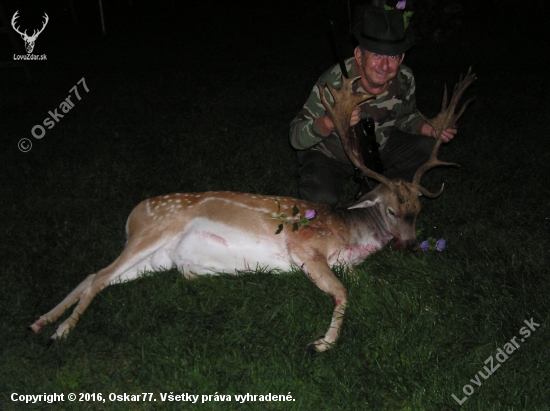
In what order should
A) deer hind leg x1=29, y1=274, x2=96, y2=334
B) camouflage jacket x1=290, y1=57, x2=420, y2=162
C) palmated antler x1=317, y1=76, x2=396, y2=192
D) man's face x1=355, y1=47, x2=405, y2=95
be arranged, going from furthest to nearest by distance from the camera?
1. camouflage jacket x1=290, y1=57, x2=420, y2=162
2. man's face x1=355, y1=47, x2=405, y2=95
3. palmated antler x1=317, y1=76, x2=396, y2=192
4. deer hind leg x1=29, y1=274, x2=96, y2=334

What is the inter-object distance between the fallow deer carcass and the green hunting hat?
18.3 inches

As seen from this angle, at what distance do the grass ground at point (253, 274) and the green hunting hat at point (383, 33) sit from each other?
154cm

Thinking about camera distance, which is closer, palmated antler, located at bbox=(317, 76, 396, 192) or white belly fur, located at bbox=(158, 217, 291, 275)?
white belly fur, located at bbox=(158, 217, 291, 275)

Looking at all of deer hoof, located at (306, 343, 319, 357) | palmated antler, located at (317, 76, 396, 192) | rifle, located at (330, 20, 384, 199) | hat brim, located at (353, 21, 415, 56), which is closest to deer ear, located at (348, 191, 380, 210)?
palmated antler, located at (317, 76, 396, 192)

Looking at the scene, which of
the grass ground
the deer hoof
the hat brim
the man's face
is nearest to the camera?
the grass ground

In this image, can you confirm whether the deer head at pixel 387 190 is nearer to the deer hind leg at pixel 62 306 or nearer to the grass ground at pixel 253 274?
the grass ground at pixel 253 274

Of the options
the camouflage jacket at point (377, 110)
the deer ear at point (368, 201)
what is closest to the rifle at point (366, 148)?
the camouflage jacket at point (377, 110)

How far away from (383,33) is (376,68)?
0.93 feet

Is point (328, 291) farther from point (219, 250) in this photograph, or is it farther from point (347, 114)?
point (347, 114)

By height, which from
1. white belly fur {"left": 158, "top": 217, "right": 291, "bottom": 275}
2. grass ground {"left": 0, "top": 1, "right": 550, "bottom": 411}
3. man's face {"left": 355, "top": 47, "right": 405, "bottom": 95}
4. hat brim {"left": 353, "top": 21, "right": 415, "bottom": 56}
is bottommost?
grass ground {"left": 0, "top": 1, "right": 550, "bottom": 411}

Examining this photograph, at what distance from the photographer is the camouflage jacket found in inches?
185

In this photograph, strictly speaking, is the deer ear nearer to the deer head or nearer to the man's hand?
the deer head

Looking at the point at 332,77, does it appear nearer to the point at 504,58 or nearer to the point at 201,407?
the point at 201,407

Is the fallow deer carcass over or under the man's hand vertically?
under
